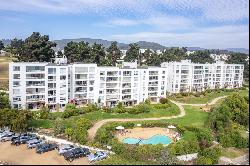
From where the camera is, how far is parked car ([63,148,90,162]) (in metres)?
44.9

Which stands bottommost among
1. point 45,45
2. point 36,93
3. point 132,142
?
point 132,142

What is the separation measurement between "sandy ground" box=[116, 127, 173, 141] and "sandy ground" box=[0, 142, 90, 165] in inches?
594

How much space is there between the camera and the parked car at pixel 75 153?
44.9 m

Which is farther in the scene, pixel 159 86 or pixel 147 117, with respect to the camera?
pixel 159 86

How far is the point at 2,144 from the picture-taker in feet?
172

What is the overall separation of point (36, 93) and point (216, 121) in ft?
129

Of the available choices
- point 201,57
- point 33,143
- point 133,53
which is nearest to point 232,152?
point 33,143

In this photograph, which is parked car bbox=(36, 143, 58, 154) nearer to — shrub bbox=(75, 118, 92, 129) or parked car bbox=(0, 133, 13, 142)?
parked car bbox=(0, 133, 13, 142)

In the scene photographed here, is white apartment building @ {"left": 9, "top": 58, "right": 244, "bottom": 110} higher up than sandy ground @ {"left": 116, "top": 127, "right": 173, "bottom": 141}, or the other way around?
white apartment building @ {"left": 9, "top": 58, "right": 244, "bottom": 110}

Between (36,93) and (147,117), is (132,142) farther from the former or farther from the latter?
(36,93)

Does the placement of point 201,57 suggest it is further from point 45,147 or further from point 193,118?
point 45,147

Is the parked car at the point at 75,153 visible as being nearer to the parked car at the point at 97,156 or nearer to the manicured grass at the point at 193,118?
the parked car at the point at 97,156

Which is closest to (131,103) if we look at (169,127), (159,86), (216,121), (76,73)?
(159,86)

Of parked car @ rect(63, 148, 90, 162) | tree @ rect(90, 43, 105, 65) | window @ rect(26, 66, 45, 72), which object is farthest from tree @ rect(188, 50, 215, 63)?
parked car @ rect(63, 148, 90, 162)
